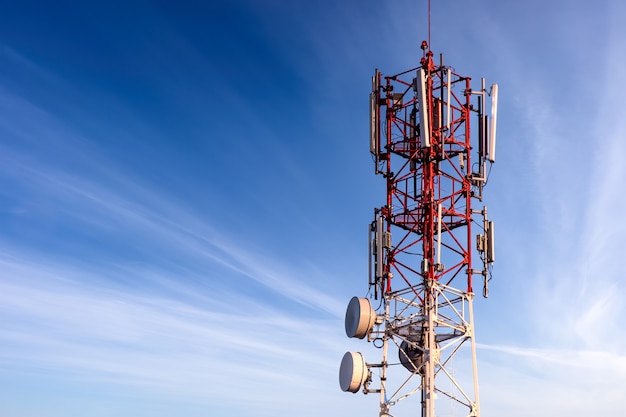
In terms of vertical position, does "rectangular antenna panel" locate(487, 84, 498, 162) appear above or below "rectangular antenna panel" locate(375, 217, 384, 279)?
above

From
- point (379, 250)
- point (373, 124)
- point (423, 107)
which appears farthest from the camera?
point (373, 124)

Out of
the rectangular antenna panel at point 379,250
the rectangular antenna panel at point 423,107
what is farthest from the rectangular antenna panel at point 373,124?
the rectangular antenna panel at point 379,250

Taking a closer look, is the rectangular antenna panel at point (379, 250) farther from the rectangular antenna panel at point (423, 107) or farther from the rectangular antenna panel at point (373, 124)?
the rectangular antenna panel at point (423, 107)

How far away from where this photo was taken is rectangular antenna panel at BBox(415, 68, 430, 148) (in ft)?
179

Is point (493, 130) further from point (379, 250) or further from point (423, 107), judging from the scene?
point (379, 250)

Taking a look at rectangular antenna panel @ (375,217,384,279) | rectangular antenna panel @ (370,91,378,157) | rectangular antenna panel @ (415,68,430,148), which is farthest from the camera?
rectangular antenna panel @ (370,91,378,157)

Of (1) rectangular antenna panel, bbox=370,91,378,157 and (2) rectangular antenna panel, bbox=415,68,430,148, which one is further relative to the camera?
(1) rectangular antenna panel, bbox=370,91,378,157

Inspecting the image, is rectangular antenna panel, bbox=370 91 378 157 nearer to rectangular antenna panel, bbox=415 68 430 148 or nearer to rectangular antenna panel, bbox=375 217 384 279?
rectangular antenna panel, bbox=415 68 430 148

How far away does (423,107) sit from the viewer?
179ft

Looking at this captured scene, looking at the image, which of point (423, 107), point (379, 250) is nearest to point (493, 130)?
point (423, 107)

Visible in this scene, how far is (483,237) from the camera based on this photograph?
55312 millimetres

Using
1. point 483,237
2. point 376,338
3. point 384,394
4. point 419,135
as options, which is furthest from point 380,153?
point 384,394

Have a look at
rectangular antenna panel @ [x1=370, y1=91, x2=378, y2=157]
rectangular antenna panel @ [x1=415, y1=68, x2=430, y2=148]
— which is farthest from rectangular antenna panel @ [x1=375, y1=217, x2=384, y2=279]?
rectangular antenna panel @ [x1=415, y1=68, x2=430, y2=148]

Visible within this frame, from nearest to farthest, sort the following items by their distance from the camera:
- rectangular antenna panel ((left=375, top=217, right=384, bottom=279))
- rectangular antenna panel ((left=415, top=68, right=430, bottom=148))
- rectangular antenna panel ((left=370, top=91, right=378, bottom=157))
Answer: rectangular antenna panel ((left=415, top=68, right=430, bottom=148))
rectangular antenna panel ((left=375, top=217, right=384, bottom=279))
rectangular antenna panel ((left=370, top=91, right=378, bottom=157))
